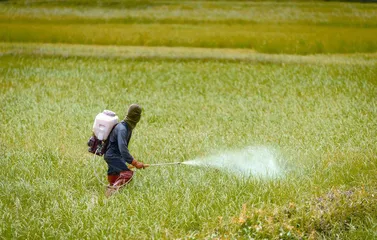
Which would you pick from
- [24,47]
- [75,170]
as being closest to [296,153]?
[75,170]

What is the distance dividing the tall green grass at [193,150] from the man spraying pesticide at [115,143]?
0.53ft

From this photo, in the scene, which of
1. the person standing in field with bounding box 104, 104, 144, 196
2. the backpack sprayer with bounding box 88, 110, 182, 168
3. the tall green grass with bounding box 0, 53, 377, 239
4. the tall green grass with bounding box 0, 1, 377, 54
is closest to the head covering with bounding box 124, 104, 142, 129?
the person standing in field with bounding box 104, 104, 144, 196

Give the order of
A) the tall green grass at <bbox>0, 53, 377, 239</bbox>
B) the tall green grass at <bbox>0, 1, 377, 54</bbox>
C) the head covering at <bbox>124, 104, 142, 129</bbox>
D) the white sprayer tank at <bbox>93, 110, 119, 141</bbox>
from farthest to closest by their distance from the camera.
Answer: the tall green grass at <bbox>0, 1, 377, 54</bbox> < the head covering at <bbox>124, 104, 142, 129</bbox> < the white sprayer tank at <bbox>93, 110, 119, 141</bbox> < the tall green grass at <bbox>0, 53, 377, 239</bbox>

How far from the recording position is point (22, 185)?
6.03 meters

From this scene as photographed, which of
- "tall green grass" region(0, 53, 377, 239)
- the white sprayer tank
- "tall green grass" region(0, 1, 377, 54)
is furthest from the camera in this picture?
"tall green grass" region(0, 1, 377, 54)

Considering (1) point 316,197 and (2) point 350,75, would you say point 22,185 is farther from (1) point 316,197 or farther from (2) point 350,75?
(2) point 350,75

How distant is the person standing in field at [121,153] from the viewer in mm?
5543

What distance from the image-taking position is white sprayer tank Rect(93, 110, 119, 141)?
18.0ft

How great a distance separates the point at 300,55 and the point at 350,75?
11.8 feet

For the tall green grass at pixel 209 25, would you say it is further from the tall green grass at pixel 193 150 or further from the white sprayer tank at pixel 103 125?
the white sprayer tank at pixel 103 125

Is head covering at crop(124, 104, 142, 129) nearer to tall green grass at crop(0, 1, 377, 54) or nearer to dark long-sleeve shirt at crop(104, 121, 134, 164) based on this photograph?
dark long-sleeve shirt at crop(104, 121, 134, 164)

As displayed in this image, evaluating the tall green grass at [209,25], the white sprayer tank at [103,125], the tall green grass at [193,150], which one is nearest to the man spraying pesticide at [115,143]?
the white sprayer tank at [103,125]

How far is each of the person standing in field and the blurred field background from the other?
0.61 feet

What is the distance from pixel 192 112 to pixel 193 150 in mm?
2615
